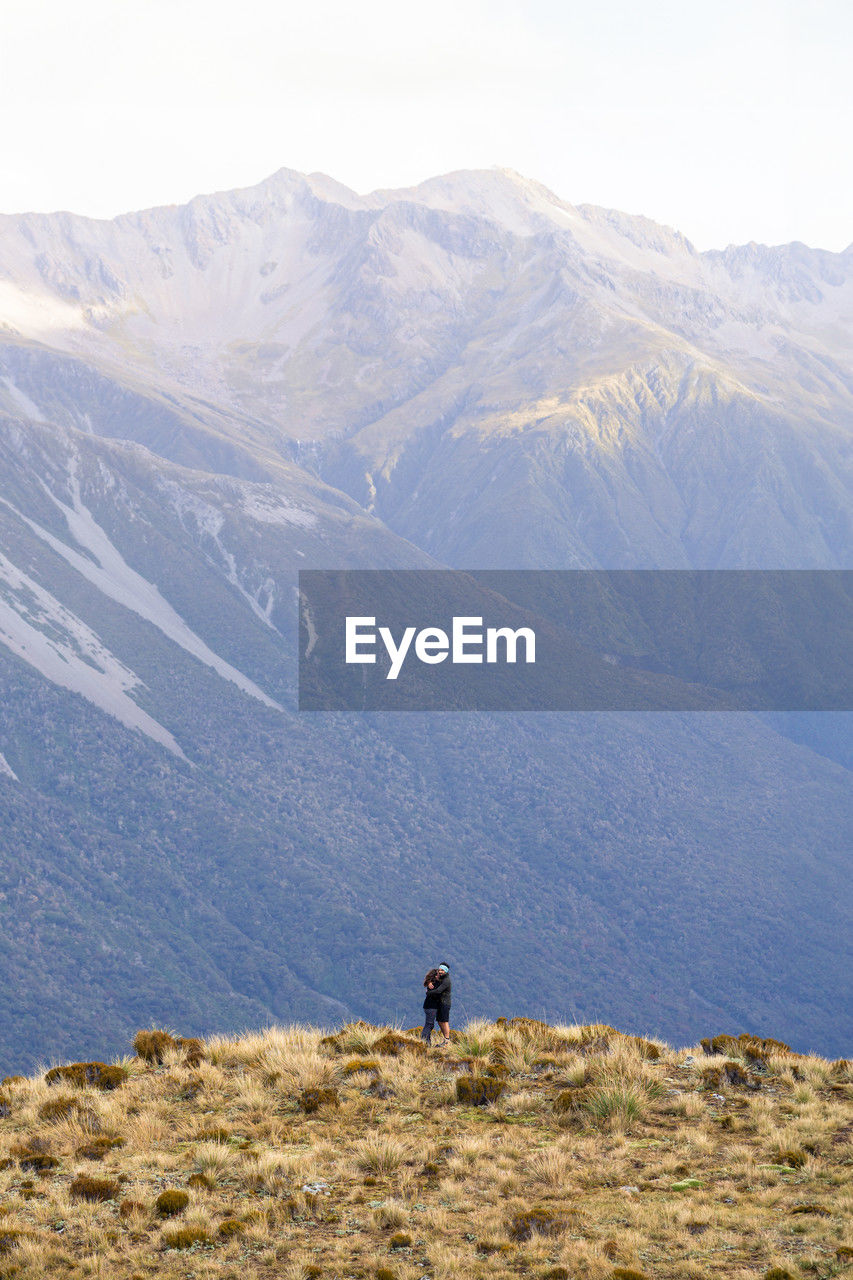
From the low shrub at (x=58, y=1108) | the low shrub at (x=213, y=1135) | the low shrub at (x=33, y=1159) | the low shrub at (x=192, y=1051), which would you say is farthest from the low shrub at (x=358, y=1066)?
the low shrub at (x=33, y=1159)

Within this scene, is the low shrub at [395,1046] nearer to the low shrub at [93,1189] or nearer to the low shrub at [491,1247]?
the low shrub at [93,1189]

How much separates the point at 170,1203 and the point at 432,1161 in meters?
5.03

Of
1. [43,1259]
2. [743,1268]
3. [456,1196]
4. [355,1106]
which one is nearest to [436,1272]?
[456,1196]

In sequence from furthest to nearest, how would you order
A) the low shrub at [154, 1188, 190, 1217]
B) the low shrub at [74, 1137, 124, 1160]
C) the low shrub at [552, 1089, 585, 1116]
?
the low shrub at [552, 1089, 585, 1116], the low shrub at [74, 1137, 124, 1160], the low shrub at [154, 1188, 190, 1217]

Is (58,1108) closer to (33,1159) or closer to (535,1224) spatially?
(33,1159)

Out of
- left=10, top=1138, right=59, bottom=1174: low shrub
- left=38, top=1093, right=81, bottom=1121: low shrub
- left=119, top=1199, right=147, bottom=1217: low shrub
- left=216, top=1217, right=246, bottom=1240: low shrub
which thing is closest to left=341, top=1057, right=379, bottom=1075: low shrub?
left=38, top=1093, right=81, bottom=1121: low shrub

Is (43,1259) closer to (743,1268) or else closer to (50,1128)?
(50,1128)

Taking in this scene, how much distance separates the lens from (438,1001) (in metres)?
30.9

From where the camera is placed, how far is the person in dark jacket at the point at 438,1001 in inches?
1196

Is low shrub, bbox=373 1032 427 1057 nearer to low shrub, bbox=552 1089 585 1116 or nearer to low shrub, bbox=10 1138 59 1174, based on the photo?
low shrub, bbox=552 1089 585 1116

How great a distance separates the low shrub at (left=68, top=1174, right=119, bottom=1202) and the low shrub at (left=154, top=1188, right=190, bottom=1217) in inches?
42.4

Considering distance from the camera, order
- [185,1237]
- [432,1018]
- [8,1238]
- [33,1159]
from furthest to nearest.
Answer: [432,1018], [33,1159], [185,1237], [8,1238]

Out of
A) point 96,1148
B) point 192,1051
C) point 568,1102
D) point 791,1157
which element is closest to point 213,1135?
point 96,1148

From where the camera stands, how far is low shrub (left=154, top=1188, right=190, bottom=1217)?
2117cm
